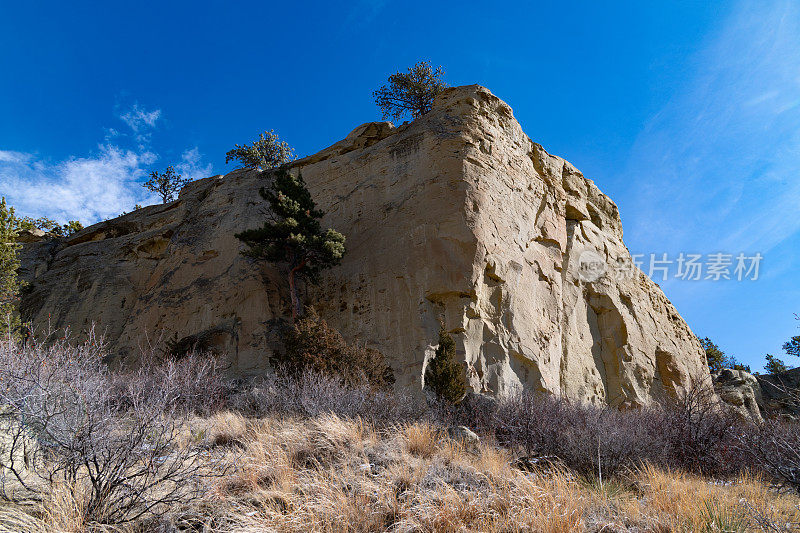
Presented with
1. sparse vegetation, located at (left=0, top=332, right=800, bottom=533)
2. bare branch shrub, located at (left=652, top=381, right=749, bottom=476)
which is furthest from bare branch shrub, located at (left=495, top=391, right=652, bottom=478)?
bare branch shrub, located at (left=652, top=381, right=749, bottom=476)

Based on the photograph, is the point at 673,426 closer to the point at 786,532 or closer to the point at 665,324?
the point at 786,532

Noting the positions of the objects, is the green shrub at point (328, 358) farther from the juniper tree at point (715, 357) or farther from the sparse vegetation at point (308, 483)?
the juniper tree at point (715, 357)

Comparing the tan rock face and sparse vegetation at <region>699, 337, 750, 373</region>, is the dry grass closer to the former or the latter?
the tan rock face

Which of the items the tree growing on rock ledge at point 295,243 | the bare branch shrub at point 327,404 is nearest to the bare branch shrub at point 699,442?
the bare branch shrub at point 327,404

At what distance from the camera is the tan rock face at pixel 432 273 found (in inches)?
607

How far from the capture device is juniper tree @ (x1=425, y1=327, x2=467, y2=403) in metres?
12.3

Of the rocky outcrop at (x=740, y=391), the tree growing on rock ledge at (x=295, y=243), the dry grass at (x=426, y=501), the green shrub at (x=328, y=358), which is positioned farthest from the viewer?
the rocky outcrop at (x=740, y=391)

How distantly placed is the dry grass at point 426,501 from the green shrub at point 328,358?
21.1ft

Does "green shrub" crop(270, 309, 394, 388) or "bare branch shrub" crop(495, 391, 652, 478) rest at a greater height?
"green shrub" crop(270, 309, 394, 388)

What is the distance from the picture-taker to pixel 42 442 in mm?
4477

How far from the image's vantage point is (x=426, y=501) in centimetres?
453

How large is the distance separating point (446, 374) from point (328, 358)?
11.4 feet

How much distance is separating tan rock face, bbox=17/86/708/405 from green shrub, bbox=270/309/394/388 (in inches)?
37.2

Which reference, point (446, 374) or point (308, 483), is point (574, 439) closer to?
point (308, 483)
